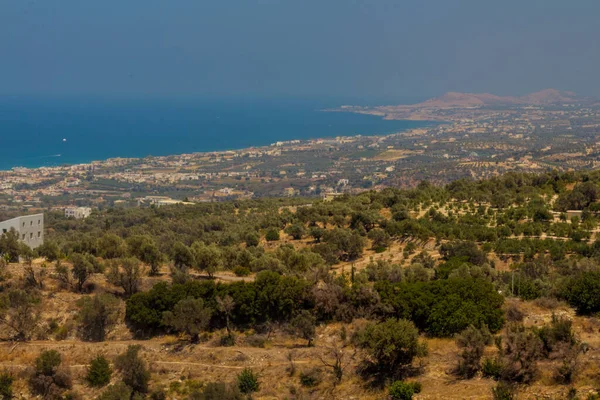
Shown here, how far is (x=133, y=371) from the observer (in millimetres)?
15445

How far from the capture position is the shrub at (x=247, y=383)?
15.1 meters

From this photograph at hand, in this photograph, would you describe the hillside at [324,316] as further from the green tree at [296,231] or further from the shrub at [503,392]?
the green tree at [296,231]

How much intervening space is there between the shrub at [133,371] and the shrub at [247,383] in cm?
269

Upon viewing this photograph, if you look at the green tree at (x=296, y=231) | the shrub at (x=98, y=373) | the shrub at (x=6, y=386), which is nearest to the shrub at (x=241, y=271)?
the green tree at (x=296, y=231)

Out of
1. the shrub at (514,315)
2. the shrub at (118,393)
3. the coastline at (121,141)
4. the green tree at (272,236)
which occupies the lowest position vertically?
the shrub at (118,393)

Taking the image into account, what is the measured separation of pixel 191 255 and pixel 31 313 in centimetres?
705

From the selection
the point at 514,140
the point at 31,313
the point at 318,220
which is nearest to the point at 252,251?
the point at 318,220

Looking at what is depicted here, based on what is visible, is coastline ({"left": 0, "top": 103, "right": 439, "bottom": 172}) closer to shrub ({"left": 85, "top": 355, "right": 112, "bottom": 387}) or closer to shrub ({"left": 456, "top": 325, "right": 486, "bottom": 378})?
shrub ({"left": 85, "top": 355, "right": 112, "bottom": 387})

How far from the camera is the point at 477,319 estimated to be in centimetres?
1600

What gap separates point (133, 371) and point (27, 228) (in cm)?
1901

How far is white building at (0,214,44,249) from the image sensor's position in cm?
2980

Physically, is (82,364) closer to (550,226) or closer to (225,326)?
(225,326)

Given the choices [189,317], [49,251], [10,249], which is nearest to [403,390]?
[189,317]

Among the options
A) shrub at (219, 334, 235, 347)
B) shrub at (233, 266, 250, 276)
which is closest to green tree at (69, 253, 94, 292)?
Answer: shrub at (233, 266, 250, 276)
